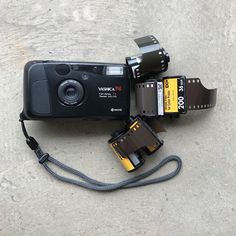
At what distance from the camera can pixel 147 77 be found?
958 millimetres

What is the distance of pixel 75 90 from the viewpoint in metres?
0.92

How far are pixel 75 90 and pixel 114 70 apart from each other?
0.32 ft

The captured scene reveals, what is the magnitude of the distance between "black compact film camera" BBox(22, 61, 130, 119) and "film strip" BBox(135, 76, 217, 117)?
42 mm

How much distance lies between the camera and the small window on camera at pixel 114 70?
3.03 feet

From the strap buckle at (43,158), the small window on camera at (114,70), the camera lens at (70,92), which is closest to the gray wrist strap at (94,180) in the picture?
the strap buckle at (43,158)

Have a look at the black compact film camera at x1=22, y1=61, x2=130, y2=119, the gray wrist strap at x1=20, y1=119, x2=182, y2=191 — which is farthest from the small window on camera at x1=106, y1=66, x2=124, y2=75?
the gray wrist strap at x1=20, y1=119, x2=182, y2=191

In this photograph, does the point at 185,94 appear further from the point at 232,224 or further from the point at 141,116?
the point at 232,224

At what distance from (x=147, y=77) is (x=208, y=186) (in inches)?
11.9

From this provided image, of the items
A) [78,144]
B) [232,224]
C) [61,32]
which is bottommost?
[232,224]

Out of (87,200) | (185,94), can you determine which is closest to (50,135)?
(87,200)

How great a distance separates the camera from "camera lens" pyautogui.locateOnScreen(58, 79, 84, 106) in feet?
2.99

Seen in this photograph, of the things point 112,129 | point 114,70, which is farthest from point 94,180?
point 114,70

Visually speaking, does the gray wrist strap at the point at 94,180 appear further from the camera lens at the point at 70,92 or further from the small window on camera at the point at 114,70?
the small window on camera at the point at 114,70

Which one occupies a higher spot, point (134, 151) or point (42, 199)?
point (134, 151)
